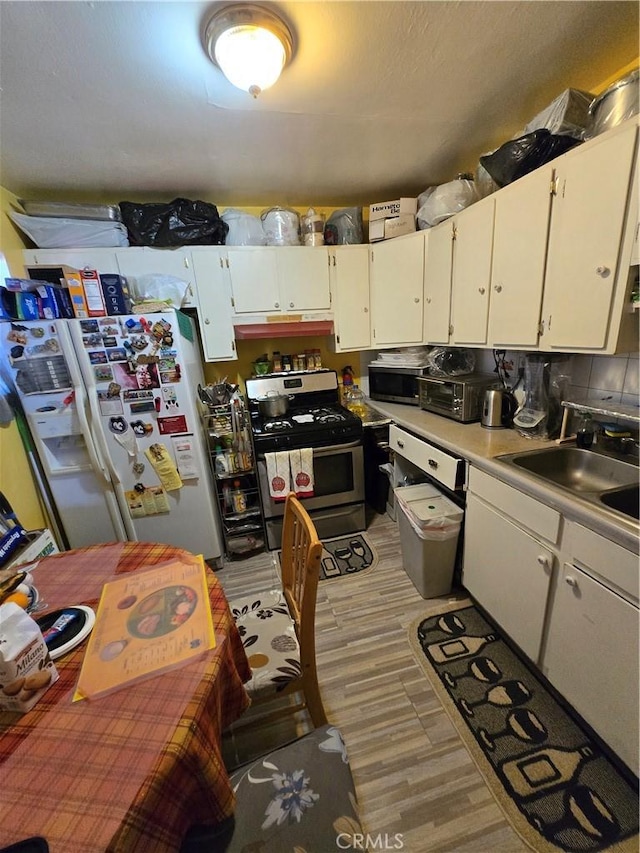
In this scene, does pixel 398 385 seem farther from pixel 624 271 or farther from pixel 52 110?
pixel 52 110

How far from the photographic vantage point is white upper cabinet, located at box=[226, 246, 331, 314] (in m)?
2.30

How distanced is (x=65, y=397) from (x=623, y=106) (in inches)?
106

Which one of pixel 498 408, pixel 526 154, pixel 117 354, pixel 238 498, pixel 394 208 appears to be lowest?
pixel 238 498

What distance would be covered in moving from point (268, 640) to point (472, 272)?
6.85 feet

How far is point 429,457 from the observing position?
1.90 m

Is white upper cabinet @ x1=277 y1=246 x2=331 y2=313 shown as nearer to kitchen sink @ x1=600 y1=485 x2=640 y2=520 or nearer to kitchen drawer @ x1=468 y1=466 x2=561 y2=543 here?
kitchen drawer @ x1=468 y1=466 x2=561 y2=543

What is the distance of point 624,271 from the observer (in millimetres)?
1173

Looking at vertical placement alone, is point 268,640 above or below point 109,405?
below

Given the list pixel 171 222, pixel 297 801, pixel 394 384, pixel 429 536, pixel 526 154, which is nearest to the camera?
pixel 297 801

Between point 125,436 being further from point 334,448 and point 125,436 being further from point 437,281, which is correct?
point 437,281

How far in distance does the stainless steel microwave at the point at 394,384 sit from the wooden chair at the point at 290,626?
1.59m

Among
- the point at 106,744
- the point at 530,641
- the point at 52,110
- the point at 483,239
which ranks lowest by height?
the point at 530,641

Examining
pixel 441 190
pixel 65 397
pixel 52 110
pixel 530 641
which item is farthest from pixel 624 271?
pixel 65 397

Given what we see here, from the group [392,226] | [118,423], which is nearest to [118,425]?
[118,423]
